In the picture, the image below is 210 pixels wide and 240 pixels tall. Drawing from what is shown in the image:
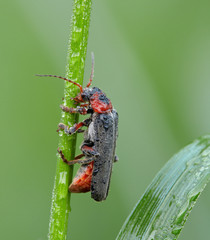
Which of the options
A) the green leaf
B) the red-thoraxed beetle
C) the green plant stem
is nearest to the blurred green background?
the red-thoraxed beetle

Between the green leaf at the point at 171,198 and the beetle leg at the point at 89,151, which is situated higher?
the beetle leg at the point at 89,151

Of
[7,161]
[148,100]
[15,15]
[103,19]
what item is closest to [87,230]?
[7,161]

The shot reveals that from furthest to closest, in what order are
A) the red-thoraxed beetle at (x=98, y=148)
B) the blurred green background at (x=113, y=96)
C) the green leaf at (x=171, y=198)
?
the blurred green background at (x=113, y=96) → the red-thoraxed beetle at (x=98, y=148) → the green leaf at (x=171, y=198)

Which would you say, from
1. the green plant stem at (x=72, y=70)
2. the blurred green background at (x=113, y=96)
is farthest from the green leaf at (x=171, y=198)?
the blurred green background at (x=113, y=96)

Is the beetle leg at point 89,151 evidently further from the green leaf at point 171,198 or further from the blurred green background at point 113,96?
the blurred green background at point 113,96

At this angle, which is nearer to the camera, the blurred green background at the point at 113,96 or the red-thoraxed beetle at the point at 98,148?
the red-thoraxed beetle at the point at 98,148

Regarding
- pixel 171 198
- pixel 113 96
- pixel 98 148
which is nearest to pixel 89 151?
pixel 98 148
